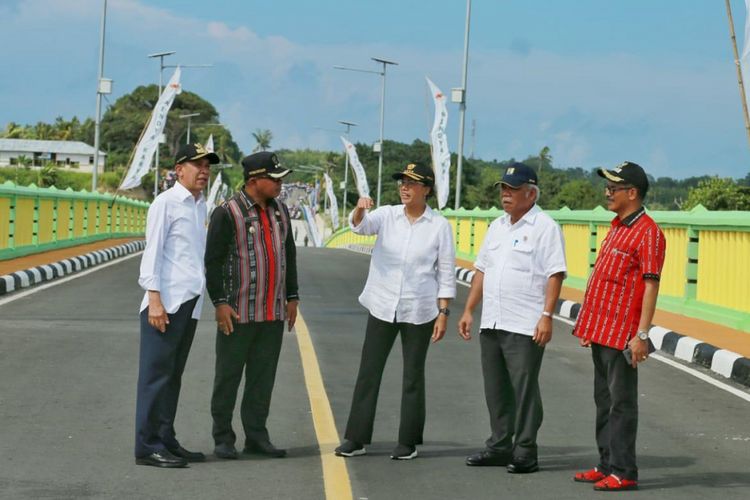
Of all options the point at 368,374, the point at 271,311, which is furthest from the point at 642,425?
the point at 271,311

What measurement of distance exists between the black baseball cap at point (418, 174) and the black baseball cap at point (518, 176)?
16.3 inches

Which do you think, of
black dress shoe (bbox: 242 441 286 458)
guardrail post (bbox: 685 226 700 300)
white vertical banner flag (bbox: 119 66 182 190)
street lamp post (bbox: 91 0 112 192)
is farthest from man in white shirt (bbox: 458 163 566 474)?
street lamp post (bbox: 91 0 112 192)

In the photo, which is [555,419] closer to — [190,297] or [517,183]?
[517,183]

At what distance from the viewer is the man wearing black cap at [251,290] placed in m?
7.13

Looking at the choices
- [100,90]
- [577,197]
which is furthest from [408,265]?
[577,197]

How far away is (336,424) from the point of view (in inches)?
330

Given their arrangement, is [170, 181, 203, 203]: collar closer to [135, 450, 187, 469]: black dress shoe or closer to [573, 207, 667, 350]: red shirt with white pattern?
[135, 450, 187, 469]: black dress shoe

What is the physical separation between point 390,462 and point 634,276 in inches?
67.0

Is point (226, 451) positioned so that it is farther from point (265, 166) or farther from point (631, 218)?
point (631, 218)

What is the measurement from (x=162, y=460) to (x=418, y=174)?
209 cm

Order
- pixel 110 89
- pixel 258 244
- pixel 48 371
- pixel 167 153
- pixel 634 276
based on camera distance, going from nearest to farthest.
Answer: pixel 634 276, pixel 258 244, pixel 48 371, pixel 110 89, pixel 167 153

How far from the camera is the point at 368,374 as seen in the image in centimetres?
751

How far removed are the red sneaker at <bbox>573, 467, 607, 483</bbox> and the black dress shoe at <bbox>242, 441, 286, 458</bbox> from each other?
1.63 m

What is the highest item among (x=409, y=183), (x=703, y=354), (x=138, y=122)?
(x=138, y=122)
